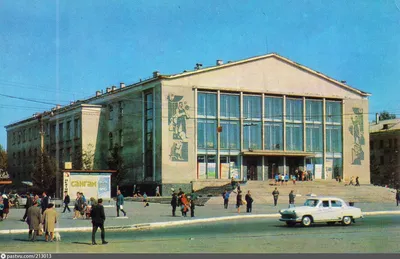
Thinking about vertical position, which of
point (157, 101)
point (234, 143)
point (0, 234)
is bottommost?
point (0, 234)

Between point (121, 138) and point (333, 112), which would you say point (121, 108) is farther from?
point (333, 112)

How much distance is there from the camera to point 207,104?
6419 cm

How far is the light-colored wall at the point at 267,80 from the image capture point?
210 ft

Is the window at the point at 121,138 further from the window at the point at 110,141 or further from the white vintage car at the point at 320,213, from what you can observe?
the white vintage car at the point at 320,213

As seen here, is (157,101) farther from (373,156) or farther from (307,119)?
(373,156)

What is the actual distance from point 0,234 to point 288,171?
48078 mm

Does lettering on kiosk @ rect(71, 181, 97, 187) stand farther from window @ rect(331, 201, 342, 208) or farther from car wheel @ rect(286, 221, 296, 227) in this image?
window @ rect(331, 201, 342, 208)

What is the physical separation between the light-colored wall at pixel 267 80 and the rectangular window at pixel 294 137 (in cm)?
366

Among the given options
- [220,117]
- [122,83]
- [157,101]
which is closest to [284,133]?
[220,117]

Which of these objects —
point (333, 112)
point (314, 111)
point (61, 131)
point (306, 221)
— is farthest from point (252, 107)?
point (306, 221)

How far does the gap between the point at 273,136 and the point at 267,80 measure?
6.11 m

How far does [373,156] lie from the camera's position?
9631 cm
